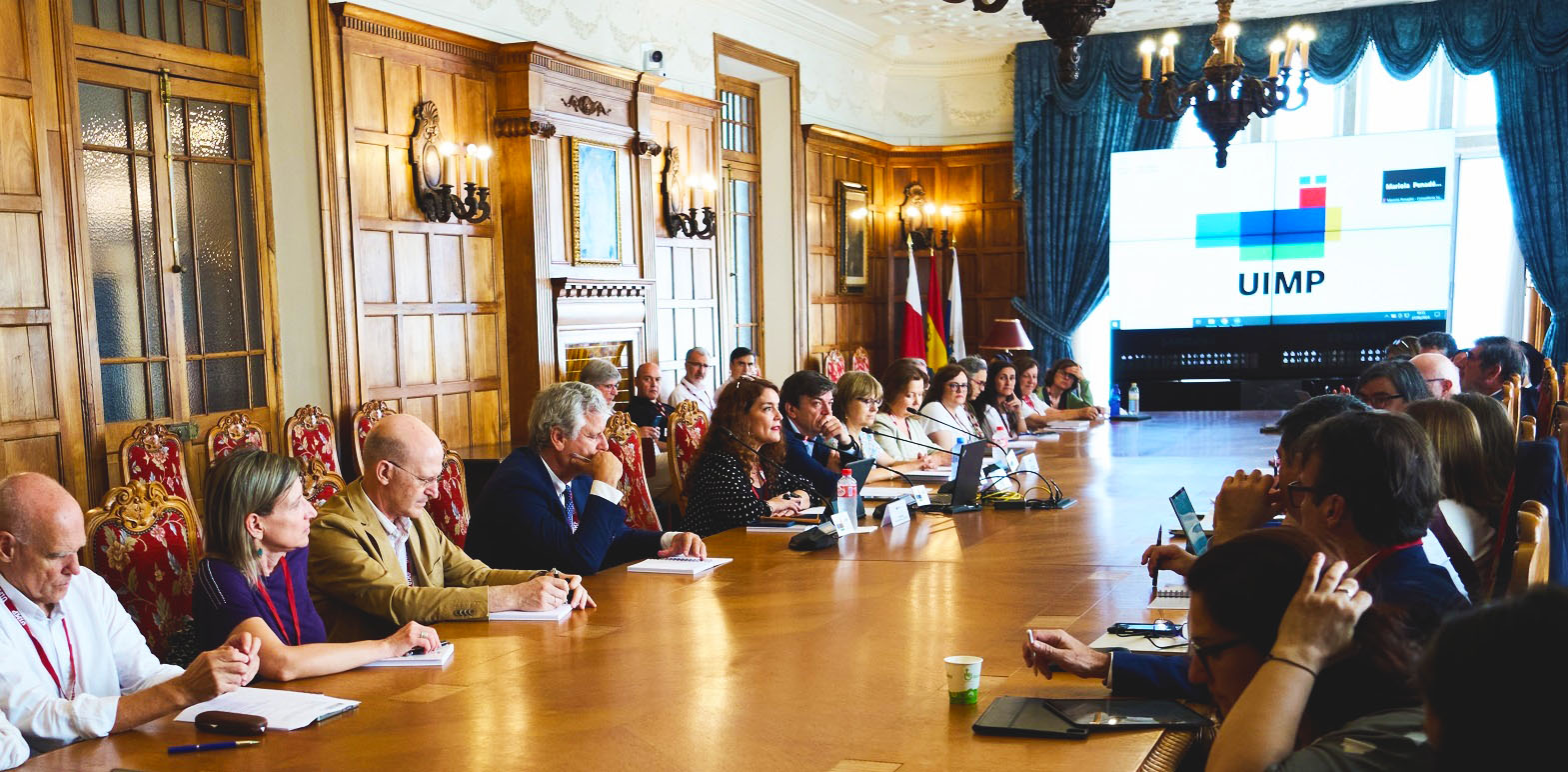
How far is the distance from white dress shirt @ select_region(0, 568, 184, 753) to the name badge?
2271mm

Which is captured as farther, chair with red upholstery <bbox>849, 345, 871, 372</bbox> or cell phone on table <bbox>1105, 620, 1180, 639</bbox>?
chair with red upholstery <bbox>849, 345, 871, 372</bbox>

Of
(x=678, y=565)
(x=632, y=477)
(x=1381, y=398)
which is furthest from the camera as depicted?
(x=632, y=477)

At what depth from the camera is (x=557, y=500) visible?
3.81 meters

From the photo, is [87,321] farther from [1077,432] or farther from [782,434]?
[1077,432]

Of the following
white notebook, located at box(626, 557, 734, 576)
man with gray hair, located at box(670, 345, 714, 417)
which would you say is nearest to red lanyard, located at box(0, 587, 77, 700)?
white notebook, located at box(626, 557, 734, 576)

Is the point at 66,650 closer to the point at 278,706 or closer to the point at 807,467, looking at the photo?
the point at 278,706

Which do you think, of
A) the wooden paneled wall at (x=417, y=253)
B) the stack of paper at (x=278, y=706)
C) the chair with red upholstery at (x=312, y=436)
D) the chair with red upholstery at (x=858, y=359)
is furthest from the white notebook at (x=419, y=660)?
the chair with red upholstery at (x=858, y=359)

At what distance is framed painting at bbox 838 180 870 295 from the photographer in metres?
11.5

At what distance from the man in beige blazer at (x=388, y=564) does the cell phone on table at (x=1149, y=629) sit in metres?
1.24

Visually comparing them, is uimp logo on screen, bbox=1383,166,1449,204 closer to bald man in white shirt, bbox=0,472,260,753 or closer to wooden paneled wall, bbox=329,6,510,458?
wooden paneled wall, bbox=329,6,510,458

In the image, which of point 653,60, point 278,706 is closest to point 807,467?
point 278,706

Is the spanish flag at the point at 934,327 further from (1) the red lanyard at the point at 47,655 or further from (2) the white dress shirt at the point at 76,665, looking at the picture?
(1) the red lanyard at the point at 47,655

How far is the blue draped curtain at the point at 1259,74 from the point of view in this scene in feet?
34.8

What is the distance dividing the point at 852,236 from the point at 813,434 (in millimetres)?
6482
